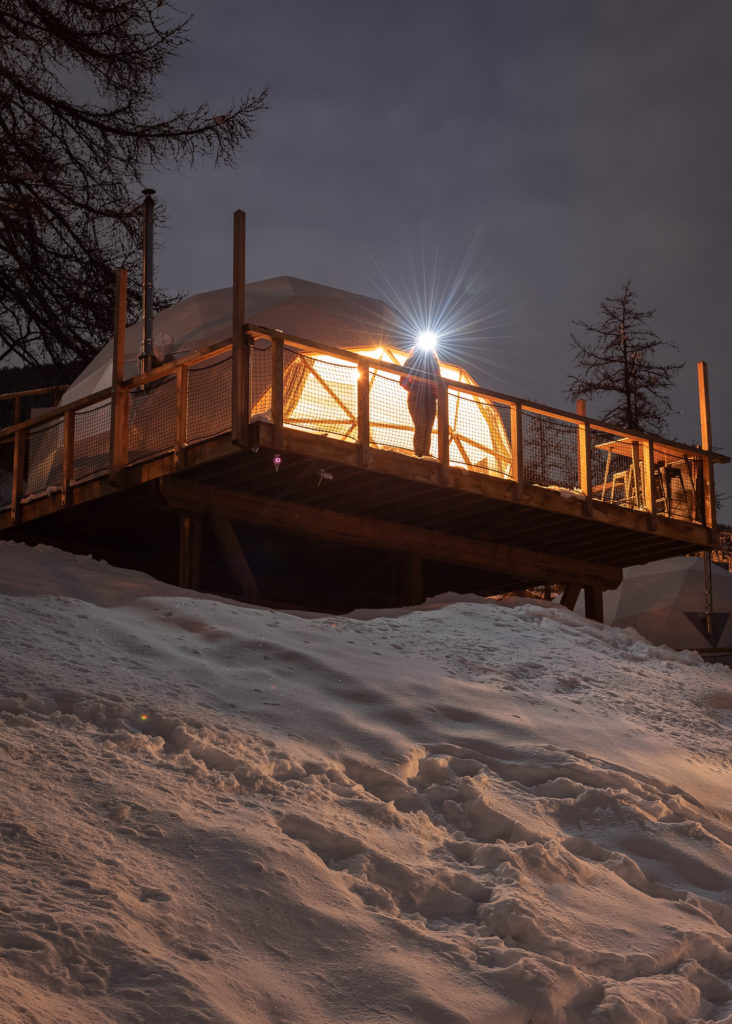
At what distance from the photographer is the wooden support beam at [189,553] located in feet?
44.1

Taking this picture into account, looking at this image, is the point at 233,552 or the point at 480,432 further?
the point at 480,432

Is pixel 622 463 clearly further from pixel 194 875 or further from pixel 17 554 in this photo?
pixel 194 875

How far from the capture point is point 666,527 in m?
16.6

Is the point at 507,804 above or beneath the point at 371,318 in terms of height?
beneath

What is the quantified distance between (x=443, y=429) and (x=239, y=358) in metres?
2.98

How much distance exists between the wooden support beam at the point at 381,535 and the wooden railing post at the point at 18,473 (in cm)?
356

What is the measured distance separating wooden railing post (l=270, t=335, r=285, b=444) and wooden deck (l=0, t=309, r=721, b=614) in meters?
0.02

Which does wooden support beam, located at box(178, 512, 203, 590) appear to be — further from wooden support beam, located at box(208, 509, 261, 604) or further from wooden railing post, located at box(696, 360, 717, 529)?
wooden railing post, located at box(696, 360, 717, 529)

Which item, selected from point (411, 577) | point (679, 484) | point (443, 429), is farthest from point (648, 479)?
point (443, 429)

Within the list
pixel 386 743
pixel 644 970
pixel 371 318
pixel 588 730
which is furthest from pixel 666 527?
pixel 644 970

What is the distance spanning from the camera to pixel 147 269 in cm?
1752

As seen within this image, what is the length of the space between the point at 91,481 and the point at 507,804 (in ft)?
→ 31.4

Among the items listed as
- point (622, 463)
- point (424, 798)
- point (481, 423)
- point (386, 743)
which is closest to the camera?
point (424, 798)

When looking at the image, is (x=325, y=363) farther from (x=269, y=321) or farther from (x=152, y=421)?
(x=269, y=321)
